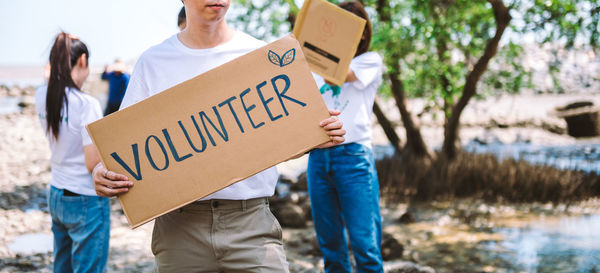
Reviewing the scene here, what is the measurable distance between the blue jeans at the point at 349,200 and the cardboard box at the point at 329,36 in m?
0.41

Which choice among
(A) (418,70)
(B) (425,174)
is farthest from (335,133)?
(B) (425,174)

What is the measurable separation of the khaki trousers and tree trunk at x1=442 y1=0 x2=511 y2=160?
4.46m

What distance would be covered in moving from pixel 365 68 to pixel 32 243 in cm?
367

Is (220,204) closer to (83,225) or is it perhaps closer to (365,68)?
(83,225)

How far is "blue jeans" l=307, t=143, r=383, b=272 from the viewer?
8.28ft

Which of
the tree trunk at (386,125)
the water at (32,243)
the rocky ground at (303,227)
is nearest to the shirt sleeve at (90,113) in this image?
the rocky ground at (303,227)

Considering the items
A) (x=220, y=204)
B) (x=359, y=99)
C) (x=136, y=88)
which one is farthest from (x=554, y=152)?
(x=136, y=88)

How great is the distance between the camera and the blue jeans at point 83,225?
7.55 feet

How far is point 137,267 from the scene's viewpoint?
390 cm

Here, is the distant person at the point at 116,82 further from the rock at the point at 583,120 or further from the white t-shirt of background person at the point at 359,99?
the rock at the point at 583,120

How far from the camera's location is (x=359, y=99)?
8.61ft

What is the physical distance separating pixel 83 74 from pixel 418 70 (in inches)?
175

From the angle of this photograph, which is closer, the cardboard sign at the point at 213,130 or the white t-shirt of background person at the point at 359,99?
the cardboard sign at the point at 213,130

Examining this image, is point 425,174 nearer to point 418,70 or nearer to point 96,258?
point 418,70
